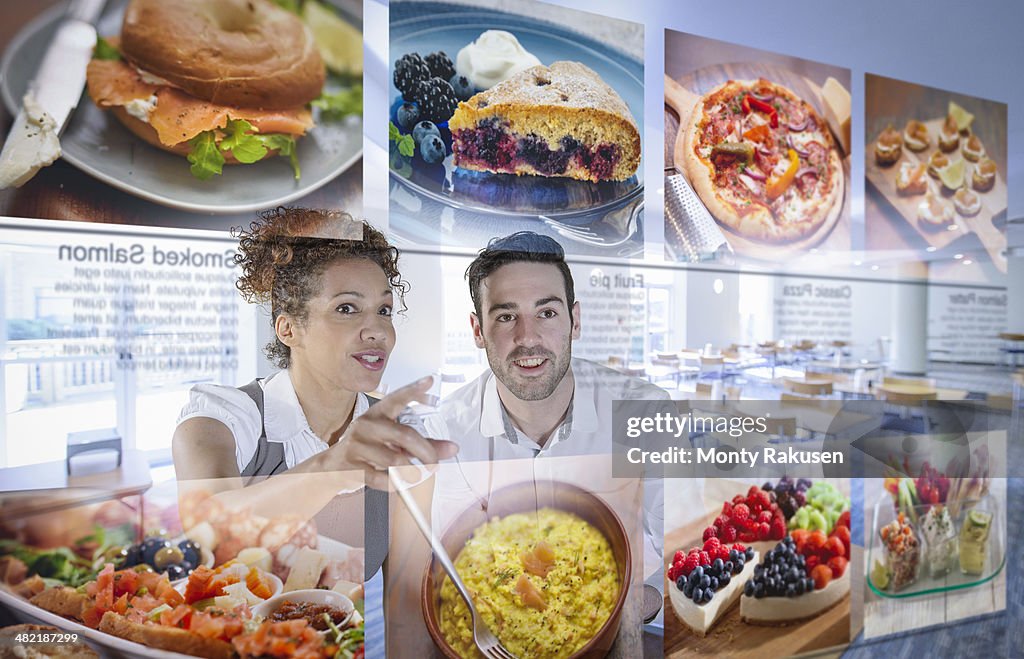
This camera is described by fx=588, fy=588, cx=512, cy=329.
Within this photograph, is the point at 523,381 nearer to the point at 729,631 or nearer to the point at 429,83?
the point at 429,83

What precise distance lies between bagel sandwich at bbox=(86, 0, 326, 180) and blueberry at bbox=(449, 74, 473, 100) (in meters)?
0.38

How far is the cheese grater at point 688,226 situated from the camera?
6.54 ft

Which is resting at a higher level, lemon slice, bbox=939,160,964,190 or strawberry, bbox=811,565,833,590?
lemon slice, bbox=939,160,964,190

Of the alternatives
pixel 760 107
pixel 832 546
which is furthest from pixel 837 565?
pixel 760 107

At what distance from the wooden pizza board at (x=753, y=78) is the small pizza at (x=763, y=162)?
0.02 m

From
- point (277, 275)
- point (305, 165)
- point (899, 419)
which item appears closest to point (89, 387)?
point (277, 275)

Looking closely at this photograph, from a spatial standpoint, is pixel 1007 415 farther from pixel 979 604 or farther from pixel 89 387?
pixel 89 387

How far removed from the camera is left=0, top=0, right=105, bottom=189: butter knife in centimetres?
148

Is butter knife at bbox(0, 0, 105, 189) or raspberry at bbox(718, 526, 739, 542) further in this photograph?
raspberry at bbox(718, 526, 739, 542)

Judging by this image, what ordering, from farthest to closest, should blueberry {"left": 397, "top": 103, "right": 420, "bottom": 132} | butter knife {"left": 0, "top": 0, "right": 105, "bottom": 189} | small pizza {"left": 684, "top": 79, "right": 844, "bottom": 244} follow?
small pizza {"left": 684, "top": 79, "right": 844, "bottom": 244} → blueberry {"left": 397, "top": 103, "right": 420, "bottom": 132} → butter knife {"left": 0, "top": 0, "right": 105, "bottom": 189}

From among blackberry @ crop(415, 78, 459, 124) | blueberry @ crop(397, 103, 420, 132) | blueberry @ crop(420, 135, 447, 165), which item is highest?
blackberry @ crop(415, 78, 459, 124)

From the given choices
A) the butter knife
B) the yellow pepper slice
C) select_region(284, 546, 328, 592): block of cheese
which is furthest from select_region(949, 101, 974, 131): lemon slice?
the butter knife

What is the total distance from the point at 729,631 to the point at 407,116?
6.50ft

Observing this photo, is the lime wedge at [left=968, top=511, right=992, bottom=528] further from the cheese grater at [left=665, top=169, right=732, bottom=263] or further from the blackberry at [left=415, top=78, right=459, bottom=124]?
the blackberry at [left=415, top=78, right=459, bottom=124]
